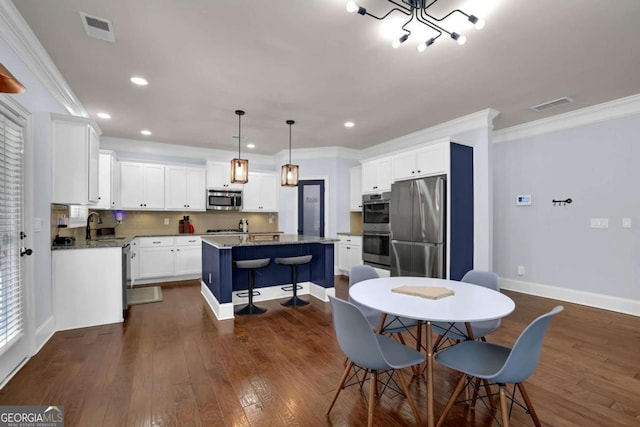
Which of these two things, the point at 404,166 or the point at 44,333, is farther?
the point at 404,166

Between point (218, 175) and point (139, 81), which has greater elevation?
point (139, 81)

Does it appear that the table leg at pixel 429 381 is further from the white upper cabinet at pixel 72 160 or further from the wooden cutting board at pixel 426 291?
the white upper cabinet at pixel 72 160

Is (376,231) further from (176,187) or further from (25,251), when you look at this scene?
(25,251)

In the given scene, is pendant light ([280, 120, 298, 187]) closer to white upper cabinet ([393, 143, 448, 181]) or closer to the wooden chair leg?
white upper cabinet ([393, 143, 448, 181])

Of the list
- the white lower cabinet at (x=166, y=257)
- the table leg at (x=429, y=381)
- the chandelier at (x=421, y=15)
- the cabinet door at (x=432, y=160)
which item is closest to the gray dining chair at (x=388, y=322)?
the table leg at (x=429, y=381)

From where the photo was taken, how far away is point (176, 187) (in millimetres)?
5910

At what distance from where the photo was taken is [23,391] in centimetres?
211

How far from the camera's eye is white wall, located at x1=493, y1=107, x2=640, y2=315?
12.5 feet

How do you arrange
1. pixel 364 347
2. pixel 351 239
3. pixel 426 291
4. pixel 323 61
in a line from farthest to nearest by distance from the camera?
pixel 351 239 < pixel 323 61 < pixel 426 291 < pixel 364 347

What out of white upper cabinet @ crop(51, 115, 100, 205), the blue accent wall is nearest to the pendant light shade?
white upper cabinet @ crop(51, 115, 100, 205)

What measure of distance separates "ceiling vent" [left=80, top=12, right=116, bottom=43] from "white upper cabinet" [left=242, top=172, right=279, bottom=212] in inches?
160

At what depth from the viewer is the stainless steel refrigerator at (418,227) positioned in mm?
4215

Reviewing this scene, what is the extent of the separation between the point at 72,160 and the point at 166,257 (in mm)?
2687

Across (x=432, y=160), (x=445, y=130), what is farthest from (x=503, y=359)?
(x=445, y=130)
